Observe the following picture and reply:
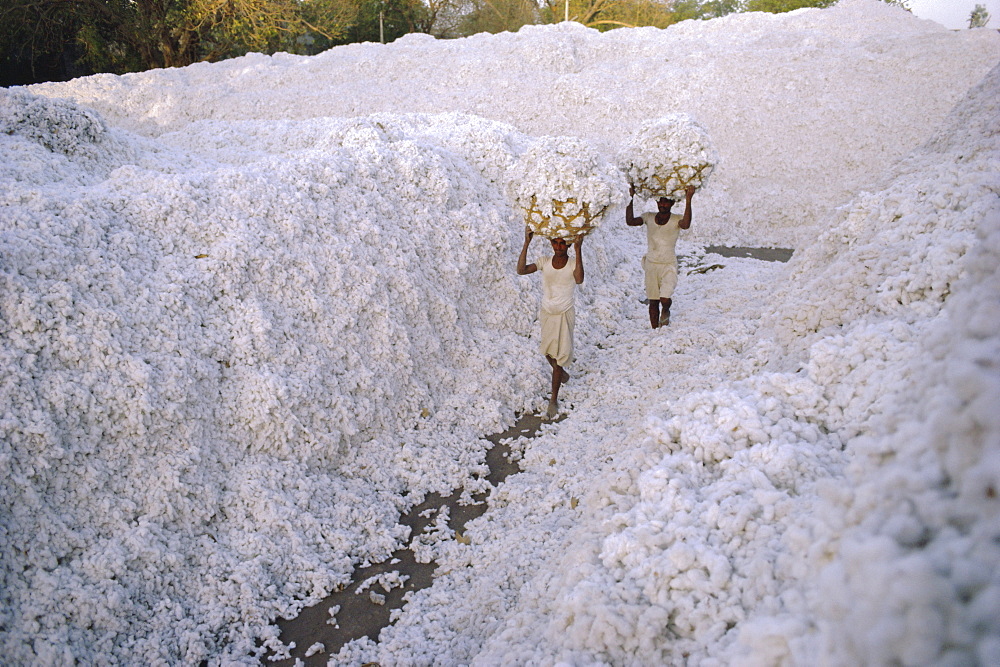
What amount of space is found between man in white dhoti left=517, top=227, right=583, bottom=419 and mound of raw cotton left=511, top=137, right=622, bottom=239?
0.12 meters

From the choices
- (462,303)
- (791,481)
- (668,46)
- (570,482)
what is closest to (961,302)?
(791,481)

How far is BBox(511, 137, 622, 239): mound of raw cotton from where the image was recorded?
3.67 m

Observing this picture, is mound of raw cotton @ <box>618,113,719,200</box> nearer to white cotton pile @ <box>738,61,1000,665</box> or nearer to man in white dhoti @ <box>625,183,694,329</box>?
man in white dhoti @ <box>625,183,694,329</box>

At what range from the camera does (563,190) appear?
12.1ft

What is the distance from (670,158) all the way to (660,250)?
2.45ft

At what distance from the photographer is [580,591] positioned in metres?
1.87

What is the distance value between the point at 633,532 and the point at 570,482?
1175 mm

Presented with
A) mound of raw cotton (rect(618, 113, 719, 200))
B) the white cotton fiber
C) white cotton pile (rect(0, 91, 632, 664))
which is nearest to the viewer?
the white cotton fiber

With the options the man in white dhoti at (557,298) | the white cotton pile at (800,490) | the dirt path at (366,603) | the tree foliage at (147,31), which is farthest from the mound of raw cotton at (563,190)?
the tree foliage at (147,31)

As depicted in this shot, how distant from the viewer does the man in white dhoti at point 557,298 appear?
12.8ft

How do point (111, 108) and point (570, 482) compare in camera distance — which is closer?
point (570, 482)

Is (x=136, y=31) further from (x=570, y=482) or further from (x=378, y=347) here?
(x=570, y=482)

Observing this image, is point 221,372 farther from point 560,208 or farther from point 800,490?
point 800,490

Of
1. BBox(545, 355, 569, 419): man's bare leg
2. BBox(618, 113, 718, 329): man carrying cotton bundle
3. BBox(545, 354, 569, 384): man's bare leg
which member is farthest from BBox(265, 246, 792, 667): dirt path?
BBox(618, 113, 718, 329): man carrying cotton bundle
